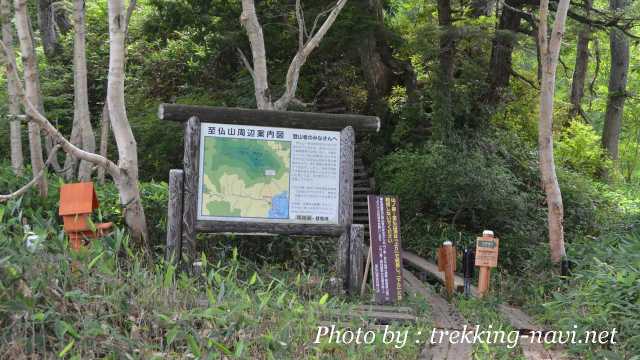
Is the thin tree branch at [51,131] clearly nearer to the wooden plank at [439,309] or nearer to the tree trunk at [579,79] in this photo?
the wooden plank at [439,309]

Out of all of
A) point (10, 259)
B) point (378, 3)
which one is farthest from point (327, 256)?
point (378, 3)

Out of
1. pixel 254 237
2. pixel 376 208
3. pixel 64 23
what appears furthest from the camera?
pixel 64 23

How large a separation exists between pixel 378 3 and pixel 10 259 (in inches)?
422

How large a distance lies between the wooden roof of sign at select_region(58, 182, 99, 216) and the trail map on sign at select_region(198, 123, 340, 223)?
124 cm

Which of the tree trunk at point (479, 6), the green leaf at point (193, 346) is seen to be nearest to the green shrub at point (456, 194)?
the tree trunk at point (479, 6)

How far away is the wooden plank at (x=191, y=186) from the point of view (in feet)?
26.1

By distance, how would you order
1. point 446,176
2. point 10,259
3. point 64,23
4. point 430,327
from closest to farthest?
point 10,259 → point 430,327 → point 446,176 → point 64,23

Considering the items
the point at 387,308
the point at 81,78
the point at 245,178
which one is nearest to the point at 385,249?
the point at 387,308

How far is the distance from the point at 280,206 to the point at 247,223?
458 millimetres

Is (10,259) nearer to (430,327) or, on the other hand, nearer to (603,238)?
(430,327)

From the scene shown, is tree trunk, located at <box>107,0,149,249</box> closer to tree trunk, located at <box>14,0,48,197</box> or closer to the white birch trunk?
tree trunk, located at <box>14,0,48,197</box>

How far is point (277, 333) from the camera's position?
5.49 m

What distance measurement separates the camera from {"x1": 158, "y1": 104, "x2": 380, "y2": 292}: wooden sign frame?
7.95 m

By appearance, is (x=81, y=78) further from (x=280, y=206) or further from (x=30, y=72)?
(x=280, y=206)
